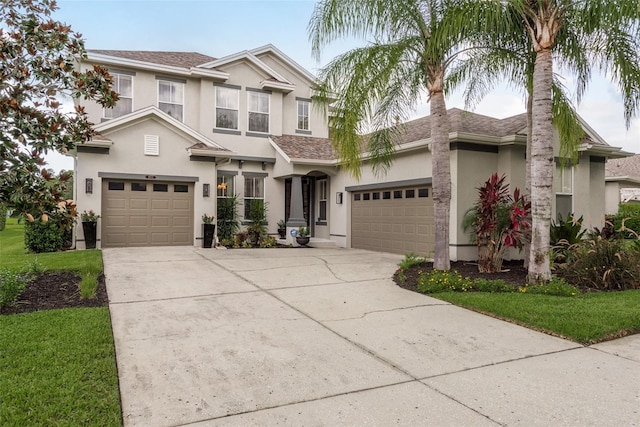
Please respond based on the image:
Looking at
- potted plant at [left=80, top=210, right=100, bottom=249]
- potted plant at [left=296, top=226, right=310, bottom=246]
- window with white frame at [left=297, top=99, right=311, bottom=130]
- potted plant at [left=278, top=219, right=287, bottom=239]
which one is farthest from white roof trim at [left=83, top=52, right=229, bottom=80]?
potted plant at [left=296, top=226, right=310, bottom=246]

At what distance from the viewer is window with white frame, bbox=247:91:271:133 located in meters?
16.9

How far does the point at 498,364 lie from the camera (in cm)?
420

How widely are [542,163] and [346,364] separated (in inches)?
217

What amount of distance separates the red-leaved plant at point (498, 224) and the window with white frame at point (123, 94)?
12.2 metres

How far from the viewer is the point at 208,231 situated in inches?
567

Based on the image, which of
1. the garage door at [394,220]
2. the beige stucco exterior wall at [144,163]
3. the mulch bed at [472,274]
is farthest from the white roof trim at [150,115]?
the mulch bed at [472,274]

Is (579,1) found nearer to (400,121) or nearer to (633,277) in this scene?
(400,121)

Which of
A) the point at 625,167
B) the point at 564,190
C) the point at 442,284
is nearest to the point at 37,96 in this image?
the point at 442,284

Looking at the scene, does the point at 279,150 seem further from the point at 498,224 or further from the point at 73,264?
the point at 498,224

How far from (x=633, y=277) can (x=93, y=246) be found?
13.8 metres

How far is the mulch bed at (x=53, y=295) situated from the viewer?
603 cm

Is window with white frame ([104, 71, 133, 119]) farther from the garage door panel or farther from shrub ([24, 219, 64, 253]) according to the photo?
shrub ([24, 219, 64, 253])

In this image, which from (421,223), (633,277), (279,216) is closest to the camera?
(633,277)

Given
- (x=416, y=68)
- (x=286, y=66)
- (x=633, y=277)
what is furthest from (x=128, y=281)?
(x=286, y=66)
